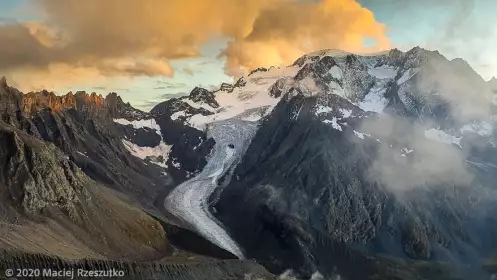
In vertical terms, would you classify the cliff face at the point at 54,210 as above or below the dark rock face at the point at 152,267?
above

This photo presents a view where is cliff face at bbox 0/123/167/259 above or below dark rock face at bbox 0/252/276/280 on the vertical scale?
above

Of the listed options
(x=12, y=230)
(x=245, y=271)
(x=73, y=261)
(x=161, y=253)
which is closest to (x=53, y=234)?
(x=12, y=230)

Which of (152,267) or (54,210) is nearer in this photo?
(152,267)

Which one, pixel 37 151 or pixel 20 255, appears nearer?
pixel 20 255

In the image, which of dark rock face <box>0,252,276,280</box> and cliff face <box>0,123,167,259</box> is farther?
cliff face <box>0,123,167,259</box>

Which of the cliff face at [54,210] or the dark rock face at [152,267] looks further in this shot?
the cliff face at [54,210]

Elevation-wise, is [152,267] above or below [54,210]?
below

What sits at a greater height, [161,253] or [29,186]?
[29,186]

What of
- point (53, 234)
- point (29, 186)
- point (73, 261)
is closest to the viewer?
point (73, 261)

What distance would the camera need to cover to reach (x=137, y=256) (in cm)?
18250

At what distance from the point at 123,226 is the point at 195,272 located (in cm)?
3938

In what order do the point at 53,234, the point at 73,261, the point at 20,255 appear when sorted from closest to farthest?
the point at 20,255 < the point at 73,261 < the point at 53,234

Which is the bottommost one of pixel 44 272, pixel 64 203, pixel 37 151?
pixel 44 272

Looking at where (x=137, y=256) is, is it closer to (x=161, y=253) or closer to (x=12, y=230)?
(x=161, y=253)
